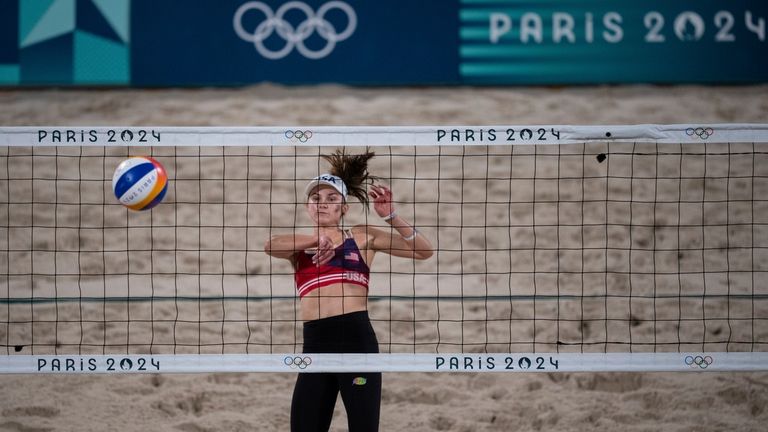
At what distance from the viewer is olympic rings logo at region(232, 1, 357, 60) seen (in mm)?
9180

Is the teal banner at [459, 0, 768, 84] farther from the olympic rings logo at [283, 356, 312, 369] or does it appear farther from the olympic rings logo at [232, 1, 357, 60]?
the olympic rings logo at [283, 356, 312, 369]

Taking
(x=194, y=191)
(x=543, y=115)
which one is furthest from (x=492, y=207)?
(x=194, y=191)

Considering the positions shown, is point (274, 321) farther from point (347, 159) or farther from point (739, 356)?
point (739, 356)

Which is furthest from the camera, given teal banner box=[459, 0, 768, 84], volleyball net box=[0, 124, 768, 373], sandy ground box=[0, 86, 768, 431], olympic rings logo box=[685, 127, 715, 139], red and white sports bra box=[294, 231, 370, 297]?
teal banner box=[459, 0, 768, 84]

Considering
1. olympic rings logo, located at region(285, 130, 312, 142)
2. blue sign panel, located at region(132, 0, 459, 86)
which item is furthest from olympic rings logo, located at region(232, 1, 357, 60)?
olympic rings logo, located at region(285, 130, 312, 142)

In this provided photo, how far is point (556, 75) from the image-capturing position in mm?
9148

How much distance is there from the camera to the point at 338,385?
4305mm

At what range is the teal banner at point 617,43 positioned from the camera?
9.10 meters

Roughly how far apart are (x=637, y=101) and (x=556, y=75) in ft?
2.93

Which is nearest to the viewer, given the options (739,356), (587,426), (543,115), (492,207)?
(739,356)

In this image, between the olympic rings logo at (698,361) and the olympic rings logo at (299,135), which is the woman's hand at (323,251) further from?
the olympic rings logo at (698,361)

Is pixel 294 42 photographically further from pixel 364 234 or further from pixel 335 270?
pixel 335 270

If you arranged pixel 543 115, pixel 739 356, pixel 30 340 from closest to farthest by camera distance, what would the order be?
1. pixel 739 356
2. pixel 30 340
3. pixel 543 115

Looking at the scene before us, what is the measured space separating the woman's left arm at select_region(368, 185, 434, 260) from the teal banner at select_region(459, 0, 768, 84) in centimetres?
509
